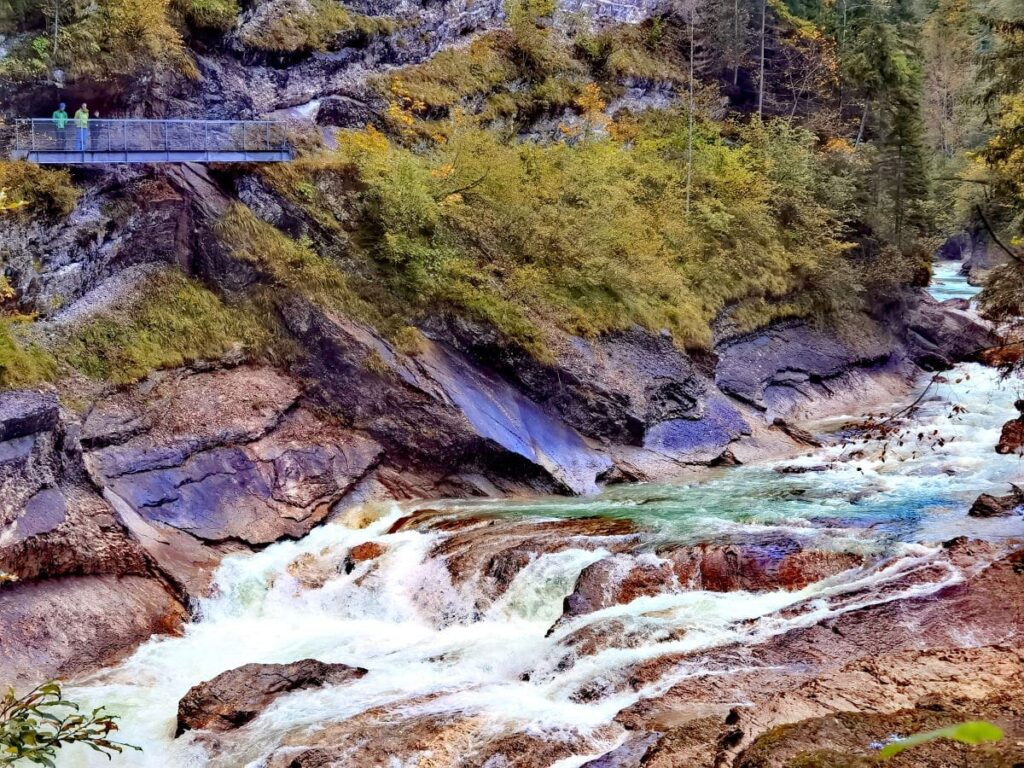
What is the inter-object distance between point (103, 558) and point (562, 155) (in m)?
18.3

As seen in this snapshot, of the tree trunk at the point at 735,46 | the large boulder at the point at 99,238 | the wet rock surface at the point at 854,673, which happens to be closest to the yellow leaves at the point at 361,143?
the large boulder at the point at 99,238

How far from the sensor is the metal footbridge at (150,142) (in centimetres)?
1888

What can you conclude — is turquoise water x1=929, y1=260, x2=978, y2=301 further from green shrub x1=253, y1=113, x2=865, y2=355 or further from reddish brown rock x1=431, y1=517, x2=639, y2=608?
reddish brown rock x1=431, y1=517, x2=639, y2=608

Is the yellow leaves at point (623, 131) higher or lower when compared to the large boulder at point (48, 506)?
higher

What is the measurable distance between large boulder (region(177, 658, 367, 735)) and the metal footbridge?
1231 cm

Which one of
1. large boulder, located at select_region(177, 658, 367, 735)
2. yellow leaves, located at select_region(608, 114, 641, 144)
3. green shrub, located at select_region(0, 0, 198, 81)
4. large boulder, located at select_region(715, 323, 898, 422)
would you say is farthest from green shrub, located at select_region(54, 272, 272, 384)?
yellow leaves, located at select_region(608, 114, 641, 144)

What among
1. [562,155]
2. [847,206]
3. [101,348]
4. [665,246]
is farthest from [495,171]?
[847,206]

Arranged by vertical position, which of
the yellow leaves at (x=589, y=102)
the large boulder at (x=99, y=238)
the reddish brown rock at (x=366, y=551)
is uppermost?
the yellow leaves at (x=589, y=102)

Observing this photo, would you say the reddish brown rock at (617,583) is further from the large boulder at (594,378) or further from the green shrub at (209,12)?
the green shrub at (209,12)

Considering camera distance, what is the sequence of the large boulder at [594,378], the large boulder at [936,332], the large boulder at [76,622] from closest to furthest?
1. the large boulder at [76,622]
2. the large boulder at [594,378]
3. the large boulder at [936,332]

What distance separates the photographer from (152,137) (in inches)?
784

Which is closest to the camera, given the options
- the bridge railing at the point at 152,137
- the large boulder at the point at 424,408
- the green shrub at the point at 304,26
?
the bridge railing at the point at 152,137

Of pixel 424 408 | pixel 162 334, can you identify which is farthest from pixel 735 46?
pixel 162 334

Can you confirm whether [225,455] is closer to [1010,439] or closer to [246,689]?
[246,689]
